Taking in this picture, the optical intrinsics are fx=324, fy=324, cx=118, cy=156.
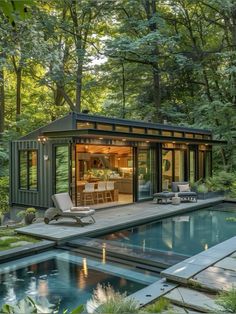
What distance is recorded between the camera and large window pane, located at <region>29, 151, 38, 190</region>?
1173 cm

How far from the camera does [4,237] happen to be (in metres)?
8.00

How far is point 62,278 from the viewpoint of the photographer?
5832 millimetres

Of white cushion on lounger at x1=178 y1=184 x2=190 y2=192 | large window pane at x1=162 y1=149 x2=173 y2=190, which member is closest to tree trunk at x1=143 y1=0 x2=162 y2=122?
large window pane at x1=162 y1=149 x2=173 y2=190

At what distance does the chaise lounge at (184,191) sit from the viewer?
44.7 ft

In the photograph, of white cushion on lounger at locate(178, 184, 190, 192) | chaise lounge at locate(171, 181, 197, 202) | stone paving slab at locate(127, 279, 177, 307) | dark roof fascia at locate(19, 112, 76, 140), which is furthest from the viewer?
white cushion on lounger at locate(178, 184, 190, 192)

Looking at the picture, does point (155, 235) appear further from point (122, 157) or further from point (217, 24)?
point (217, 24)

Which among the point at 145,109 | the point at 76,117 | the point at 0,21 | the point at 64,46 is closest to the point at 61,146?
the point at 76,117

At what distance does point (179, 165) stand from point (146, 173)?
2459 mm

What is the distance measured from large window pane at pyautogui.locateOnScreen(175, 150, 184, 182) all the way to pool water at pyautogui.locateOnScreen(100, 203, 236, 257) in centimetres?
421

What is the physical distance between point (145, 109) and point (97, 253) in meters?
14.4

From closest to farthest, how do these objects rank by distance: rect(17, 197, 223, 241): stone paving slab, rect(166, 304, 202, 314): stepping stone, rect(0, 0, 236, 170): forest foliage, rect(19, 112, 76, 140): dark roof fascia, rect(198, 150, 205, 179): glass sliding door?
1. rect(166, 304, 202, 314): stepping stone
2. rect(17, 197, 223, 241): stone paving slab
3. rect(19, 112, 76, 140): dark roof fascia
4. rect(198, 150, 205, 179): glass sliding door
5. rect(0, 0, 236, 170): forest foliage

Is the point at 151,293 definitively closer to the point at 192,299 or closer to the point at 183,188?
the point at 192,299

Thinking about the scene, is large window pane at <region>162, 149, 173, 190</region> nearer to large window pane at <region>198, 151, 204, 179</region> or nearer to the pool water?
large window pane at <region>198, 151, 204, 179</region>

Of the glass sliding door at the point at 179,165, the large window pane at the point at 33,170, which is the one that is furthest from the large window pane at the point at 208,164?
the large window pane at the point at 33,170
